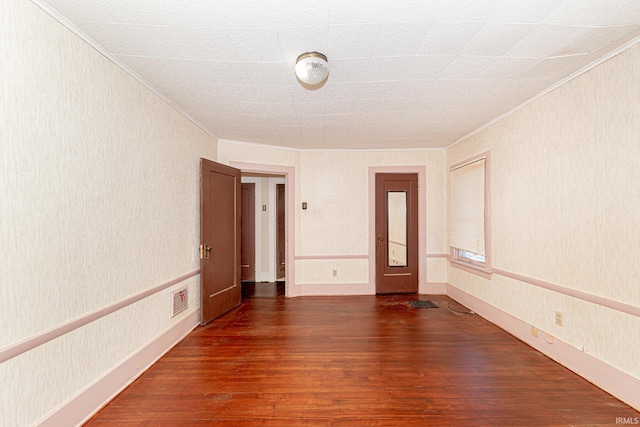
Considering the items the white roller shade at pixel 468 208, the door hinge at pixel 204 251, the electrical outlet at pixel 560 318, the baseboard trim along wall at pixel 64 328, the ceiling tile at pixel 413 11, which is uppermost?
the ceiling tile at pixel 413 11

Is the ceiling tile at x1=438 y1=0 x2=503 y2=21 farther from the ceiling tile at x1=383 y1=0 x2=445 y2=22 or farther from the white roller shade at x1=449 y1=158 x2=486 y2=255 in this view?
the white roller shade at x1=449 y1=158 x2=486 y2=255

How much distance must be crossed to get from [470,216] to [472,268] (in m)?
0.74

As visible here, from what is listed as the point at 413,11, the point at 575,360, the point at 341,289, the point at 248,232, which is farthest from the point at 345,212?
the point at 413,11

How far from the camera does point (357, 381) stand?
2.33m

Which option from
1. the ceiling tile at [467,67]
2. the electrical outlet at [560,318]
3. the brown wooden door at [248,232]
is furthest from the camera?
the brown wooden door at [248,232]

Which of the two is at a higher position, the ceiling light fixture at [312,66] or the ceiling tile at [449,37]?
the ceiling tile at [449,37]

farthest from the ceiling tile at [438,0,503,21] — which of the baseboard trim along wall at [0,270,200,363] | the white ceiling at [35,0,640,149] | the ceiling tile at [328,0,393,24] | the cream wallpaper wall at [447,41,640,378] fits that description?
the baseboard trim along wall at [0,270,200,363]

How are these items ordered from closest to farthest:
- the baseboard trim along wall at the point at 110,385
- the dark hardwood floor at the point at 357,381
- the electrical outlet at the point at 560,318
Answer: the baseboard trim along wall at the point at 110,385
the dark hardwood floor at the point at 357,381
the electrical outlet at the point at 560,318

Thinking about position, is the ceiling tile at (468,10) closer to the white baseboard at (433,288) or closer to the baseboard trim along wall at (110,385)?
the baseboard trim along wall at (110,385)

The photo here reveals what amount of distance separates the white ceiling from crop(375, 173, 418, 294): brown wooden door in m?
1.83

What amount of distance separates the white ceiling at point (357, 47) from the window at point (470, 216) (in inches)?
39.7

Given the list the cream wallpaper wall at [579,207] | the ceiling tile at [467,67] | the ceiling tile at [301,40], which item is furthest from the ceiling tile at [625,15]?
the ceiling tile at [301,40]

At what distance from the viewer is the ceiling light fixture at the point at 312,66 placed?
6.76 feet

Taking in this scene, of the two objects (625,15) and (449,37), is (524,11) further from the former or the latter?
(625,15)
